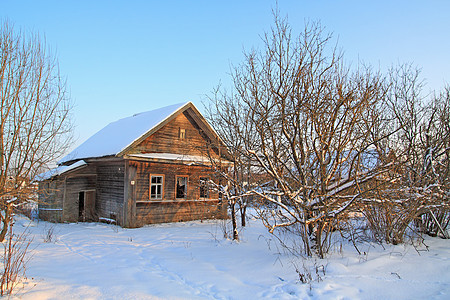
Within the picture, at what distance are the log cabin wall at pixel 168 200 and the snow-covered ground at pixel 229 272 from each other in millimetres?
4788

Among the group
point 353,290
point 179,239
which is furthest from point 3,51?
point 353,290

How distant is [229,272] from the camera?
5996 mm

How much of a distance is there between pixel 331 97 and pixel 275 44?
5.55 ft

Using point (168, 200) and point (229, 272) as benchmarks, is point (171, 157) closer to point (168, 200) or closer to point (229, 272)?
point (168, 200)

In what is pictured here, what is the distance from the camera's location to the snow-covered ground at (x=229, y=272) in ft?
15.2

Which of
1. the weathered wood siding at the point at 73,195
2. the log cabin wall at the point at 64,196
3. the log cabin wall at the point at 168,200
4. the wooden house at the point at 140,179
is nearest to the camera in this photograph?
the wooden house at the point at 140,179

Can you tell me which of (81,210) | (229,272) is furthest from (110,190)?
(229,272)

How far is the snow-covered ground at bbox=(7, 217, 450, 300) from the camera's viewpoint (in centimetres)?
464

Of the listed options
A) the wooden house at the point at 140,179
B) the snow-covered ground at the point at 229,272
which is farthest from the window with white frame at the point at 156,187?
the snow-covered ground at the point at 229,272

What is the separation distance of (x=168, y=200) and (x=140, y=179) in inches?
69.7

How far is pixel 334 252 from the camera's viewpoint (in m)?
6.62

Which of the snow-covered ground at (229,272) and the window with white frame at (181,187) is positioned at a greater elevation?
the window with white frame at (181,187)

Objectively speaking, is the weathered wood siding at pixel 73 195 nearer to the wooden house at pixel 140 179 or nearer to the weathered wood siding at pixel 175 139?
the wooden house at pixel 140 179

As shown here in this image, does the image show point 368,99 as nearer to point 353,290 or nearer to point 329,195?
point 329,195
